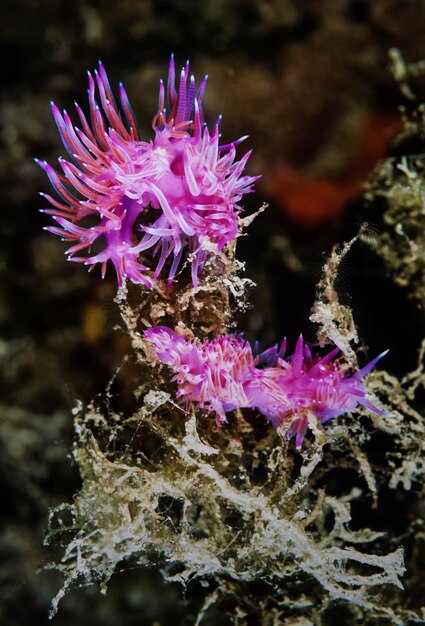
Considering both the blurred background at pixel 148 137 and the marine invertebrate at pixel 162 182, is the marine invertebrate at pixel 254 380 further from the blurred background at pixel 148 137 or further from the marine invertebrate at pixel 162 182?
the blurred background at pixel 148 137

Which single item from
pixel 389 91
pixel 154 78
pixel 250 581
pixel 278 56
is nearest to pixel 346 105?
pixel 389 91

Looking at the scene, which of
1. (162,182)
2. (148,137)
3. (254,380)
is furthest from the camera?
(148,137)

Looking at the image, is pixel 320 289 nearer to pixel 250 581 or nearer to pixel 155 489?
pixel 155 489

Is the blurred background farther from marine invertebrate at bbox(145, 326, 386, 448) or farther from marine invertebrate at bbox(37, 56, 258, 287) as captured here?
marine invertebrate at bbox(37, 56, 258, 287)

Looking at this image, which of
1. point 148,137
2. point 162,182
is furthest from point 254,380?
point 148,137

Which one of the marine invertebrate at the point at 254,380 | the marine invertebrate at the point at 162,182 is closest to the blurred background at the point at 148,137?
the marine invertebrate at the point at 254,380

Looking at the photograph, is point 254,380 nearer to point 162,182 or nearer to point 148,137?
point 162,182
